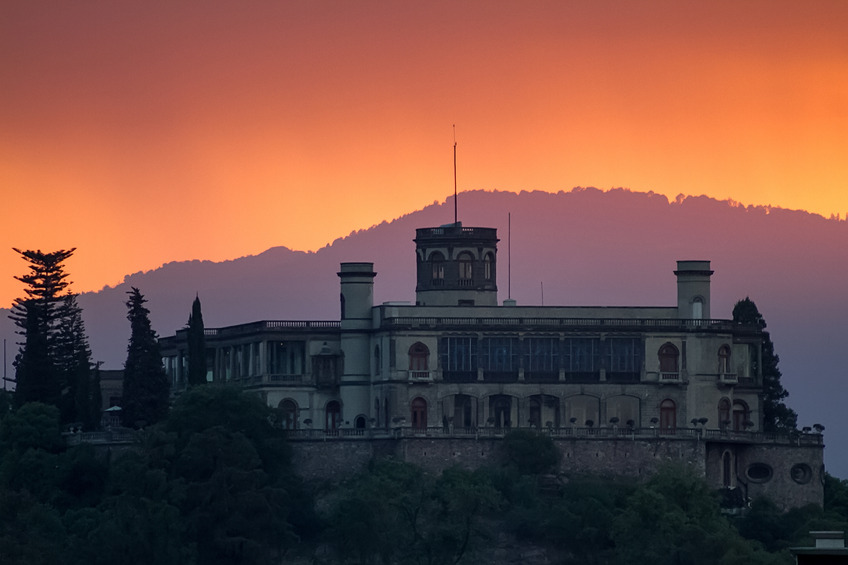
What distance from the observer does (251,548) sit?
482ft

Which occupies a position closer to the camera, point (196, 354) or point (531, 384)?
point (531, 384)

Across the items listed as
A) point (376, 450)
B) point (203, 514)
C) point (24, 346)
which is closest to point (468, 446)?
point (376, 450)

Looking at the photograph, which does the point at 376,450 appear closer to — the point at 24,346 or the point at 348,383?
the point at 348,383

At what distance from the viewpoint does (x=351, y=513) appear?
148500 millimetres

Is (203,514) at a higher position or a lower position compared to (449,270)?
lower

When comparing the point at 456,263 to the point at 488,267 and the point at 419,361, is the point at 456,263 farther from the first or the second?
the point at 419,361

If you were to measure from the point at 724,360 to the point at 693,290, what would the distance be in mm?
3905

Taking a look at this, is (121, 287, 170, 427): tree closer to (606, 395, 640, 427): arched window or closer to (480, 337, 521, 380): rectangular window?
(480, 337, 521, 380): rectangular window

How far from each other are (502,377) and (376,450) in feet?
25.5

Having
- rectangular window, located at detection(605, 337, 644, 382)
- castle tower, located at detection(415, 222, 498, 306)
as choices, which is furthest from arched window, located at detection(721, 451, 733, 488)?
castle tower, located at detection(415, 222, 498, 306)

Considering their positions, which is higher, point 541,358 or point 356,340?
point 356,340

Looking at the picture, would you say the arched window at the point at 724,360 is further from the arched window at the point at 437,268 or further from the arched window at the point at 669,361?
the arched window at the point at 437,268

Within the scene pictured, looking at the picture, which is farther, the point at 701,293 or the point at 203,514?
the point at 701,293

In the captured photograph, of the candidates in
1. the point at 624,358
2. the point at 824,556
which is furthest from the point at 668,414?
the point at 824,556
